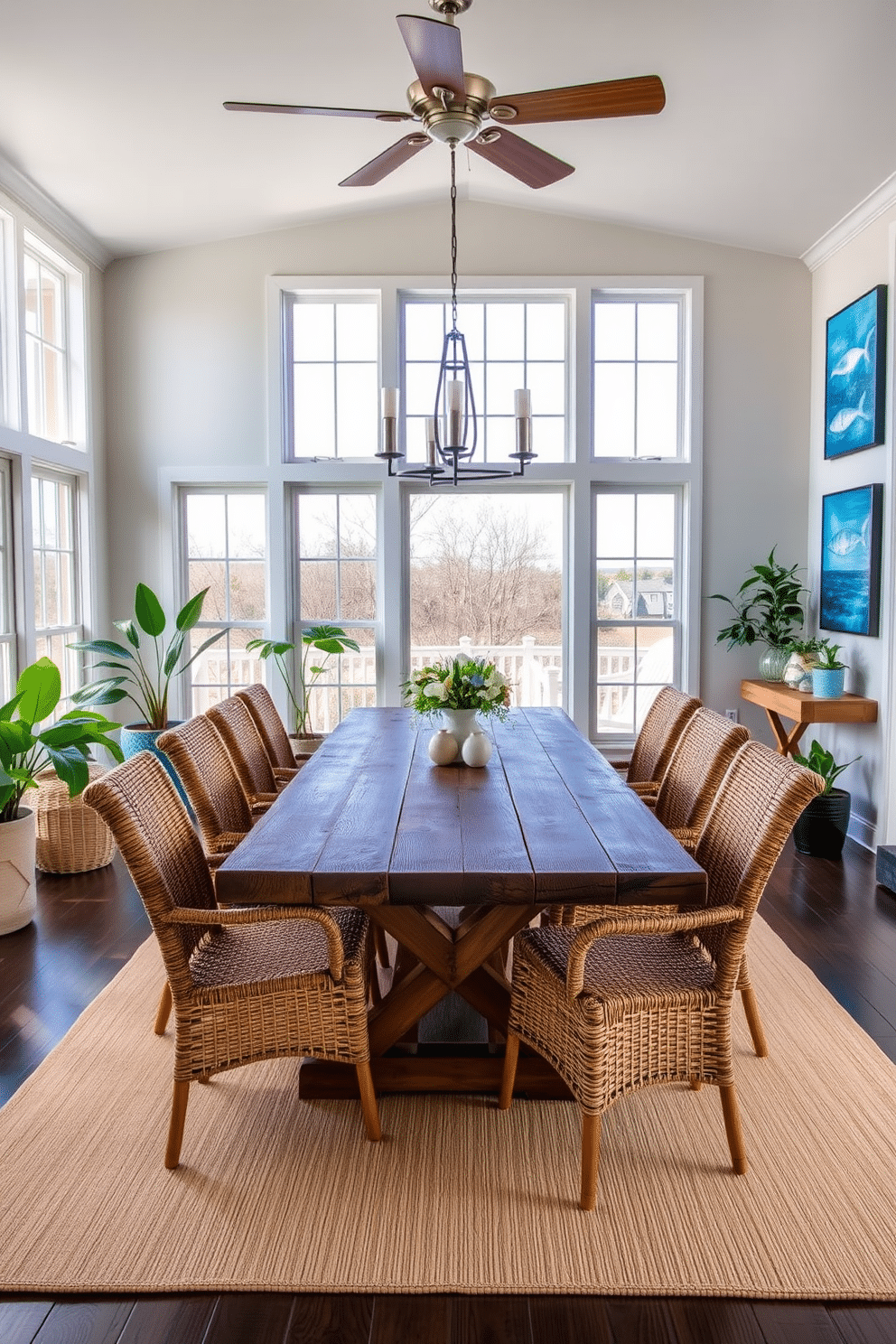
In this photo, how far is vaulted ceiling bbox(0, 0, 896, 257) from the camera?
3.43m

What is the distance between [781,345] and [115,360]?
3.94m

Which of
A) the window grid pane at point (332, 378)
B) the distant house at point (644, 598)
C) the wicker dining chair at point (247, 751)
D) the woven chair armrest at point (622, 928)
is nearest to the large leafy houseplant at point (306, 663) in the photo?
the window grid pane at point (332, 378)

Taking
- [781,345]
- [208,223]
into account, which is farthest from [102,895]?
[781,345]

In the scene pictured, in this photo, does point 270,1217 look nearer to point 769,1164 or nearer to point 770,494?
point 769,1164

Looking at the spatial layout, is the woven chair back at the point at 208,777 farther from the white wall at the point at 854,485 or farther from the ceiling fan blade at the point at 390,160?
the white wall at the point at 854,485

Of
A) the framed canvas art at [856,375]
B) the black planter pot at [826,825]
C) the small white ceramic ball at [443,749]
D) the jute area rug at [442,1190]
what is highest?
the framed canvas art at [856,375]

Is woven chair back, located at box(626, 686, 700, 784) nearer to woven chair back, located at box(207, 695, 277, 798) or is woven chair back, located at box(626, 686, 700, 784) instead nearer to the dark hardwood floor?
woven chair back, located at box(207, 695, 277, 798)

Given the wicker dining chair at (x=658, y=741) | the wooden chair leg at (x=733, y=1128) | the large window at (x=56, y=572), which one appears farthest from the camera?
the large window at (x=56, y=572)

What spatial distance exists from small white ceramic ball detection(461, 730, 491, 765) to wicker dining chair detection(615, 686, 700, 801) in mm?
560

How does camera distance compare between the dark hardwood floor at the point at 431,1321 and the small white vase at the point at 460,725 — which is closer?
the dark hardwood floor at the point at 431,1321

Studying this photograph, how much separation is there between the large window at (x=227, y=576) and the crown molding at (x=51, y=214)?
141 centimetres

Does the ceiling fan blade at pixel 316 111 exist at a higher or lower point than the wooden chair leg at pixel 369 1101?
higher

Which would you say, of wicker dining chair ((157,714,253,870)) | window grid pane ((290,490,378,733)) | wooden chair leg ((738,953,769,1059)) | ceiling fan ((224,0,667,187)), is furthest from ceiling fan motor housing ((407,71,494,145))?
window grid pane ((290,490,378,733))

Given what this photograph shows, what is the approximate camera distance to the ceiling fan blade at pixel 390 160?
2877 mm
